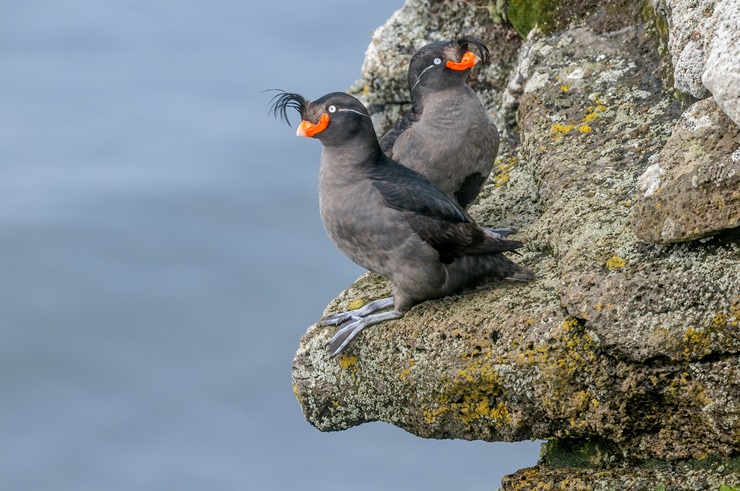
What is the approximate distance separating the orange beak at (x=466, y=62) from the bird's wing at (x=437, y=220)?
5.07 feet

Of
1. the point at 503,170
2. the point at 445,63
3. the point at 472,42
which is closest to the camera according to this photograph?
the point at 472,42

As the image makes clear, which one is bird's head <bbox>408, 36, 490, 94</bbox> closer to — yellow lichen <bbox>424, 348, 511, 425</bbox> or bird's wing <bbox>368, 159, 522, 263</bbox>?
bird's wing <bbox>368, 159, 522, 263</bbox>

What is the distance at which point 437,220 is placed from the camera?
6.58 metres

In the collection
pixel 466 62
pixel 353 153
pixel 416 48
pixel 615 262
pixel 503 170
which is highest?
pixel 416 48

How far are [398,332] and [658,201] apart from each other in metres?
1.64

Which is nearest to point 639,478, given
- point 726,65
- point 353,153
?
point 726,65

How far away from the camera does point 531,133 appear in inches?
321

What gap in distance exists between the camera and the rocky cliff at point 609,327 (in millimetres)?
5676

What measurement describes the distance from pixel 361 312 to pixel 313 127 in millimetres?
1150

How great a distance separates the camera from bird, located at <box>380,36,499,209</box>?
7906 mm

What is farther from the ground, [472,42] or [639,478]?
[472,42]

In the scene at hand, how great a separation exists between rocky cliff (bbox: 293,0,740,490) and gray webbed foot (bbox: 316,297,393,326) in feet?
0.33

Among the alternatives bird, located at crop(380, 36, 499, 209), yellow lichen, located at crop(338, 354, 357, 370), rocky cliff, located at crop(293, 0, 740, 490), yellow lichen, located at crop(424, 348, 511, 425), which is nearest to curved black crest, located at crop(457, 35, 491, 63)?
bird, located at crop(380, 36, 499, 209)

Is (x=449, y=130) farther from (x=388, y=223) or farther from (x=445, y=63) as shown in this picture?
(x=388, y=223)
